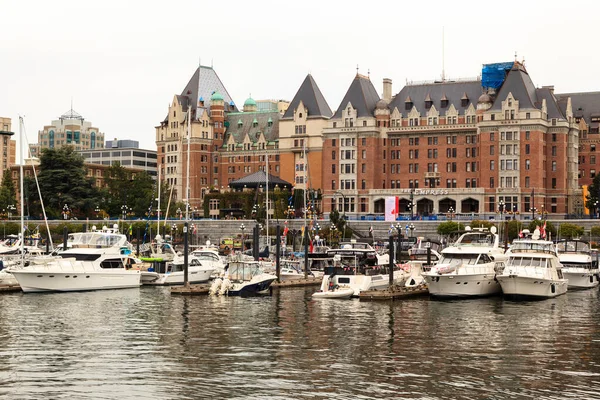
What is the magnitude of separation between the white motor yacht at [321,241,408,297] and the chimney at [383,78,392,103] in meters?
71.0

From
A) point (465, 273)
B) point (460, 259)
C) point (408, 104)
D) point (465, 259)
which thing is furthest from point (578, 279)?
point (408, 104)

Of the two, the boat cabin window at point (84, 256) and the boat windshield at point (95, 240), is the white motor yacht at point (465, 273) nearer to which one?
the boat cabin window at point (84, 256)

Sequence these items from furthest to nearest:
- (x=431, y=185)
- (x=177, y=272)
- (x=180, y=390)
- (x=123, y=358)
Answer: (x=431, y=185)
(x=177, y=272)
(x=123, y=358)
(x=180, y=390)

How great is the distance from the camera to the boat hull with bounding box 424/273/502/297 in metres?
62.5

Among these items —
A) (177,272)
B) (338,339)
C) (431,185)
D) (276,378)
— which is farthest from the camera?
(431,185)

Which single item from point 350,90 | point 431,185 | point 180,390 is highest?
point 350,90

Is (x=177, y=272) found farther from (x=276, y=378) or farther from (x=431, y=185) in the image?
(x=431, y=185)

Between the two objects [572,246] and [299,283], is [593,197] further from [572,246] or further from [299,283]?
[299,283]

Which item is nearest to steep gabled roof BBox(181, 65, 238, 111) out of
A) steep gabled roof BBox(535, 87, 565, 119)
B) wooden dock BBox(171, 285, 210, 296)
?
steep gabled roof BBox(535, 87, 565, 119)

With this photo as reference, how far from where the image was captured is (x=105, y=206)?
148m

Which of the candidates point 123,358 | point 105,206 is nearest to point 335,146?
point 105,206

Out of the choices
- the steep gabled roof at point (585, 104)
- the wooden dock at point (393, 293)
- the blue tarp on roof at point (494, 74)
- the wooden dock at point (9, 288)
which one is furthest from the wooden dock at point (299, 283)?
the steep gabled roof at point (585, 104)

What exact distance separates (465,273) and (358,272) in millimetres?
8393

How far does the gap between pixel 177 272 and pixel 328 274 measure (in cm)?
1212
